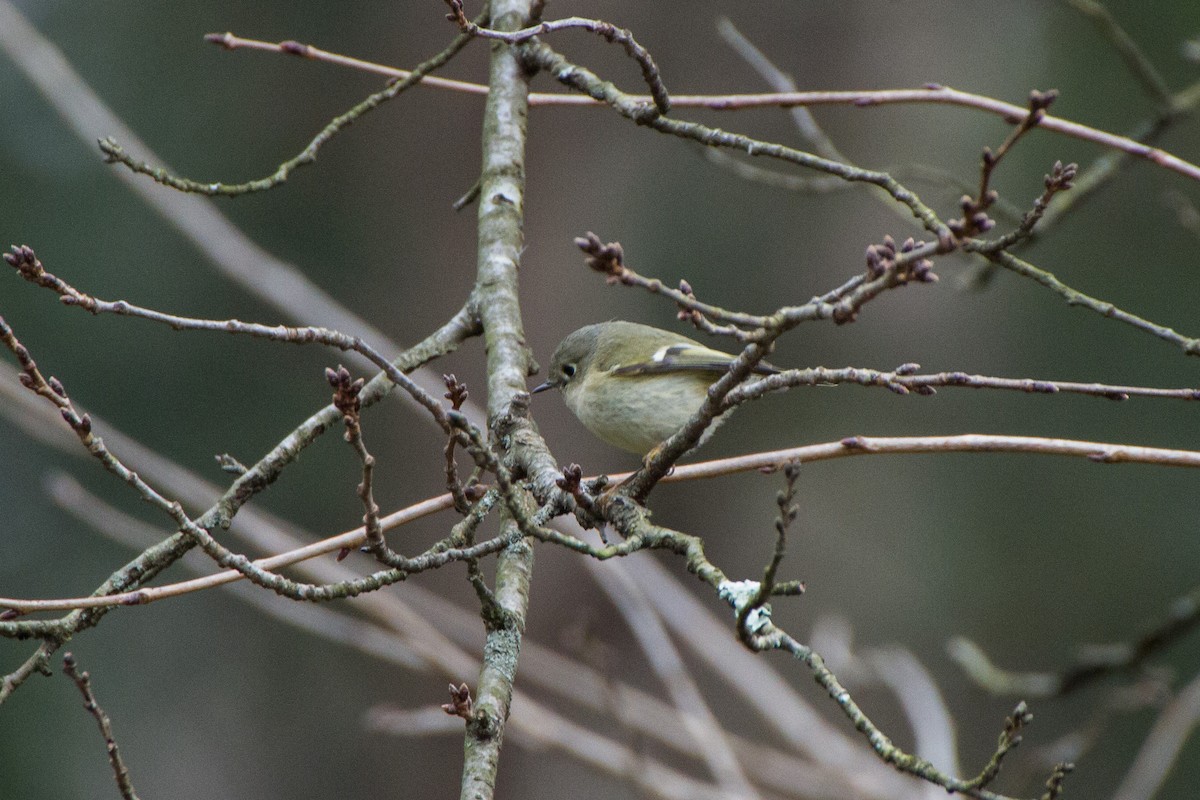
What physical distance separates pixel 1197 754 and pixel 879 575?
226cm

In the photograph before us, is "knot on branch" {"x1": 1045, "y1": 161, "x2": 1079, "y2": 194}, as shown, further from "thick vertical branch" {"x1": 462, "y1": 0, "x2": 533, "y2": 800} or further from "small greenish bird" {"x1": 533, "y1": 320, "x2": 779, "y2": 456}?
"small greenish bird" {"x1": 533, "y1": 320, "x2": 779, "y2": 456}

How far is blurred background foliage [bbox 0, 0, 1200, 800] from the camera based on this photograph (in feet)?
21.2

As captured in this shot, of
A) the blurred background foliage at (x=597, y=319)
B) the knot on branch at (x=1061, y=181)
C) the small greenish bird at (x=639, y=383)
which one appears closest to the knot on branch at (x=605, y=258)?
the knot on branch at (x=1061, y=181)

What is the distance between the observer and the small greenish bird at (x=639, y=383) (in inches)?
122

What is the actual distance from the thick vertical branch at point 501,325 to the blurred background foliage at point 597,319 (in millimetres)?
3059

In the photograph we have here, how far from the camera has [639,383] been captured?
A: 10.5 ft

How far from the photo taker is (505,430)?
6.82ft

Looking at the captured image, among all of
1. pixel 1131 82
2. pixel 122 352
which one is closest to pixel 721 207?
pixel 1131 82

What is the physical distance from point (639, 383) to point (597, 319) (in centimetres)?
256

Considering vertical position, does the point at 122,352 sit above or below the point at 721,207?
above

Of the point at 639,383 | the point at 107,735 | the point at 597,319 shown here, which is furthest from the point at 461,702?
the point at 597,319

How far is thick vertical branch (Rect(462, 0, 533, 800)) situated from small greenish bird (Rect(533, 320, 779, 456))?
28.9 inches

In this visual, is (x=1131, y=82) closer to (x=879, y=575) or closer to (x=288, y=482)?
(x=879, y=575)

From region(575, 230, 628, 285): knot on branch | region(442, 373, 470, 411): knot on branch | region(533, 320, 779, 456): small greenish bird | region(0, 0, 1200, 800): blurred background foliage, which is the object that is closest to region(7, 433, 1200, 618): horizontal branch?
region(442, 373, 470, 411): knot on branch
